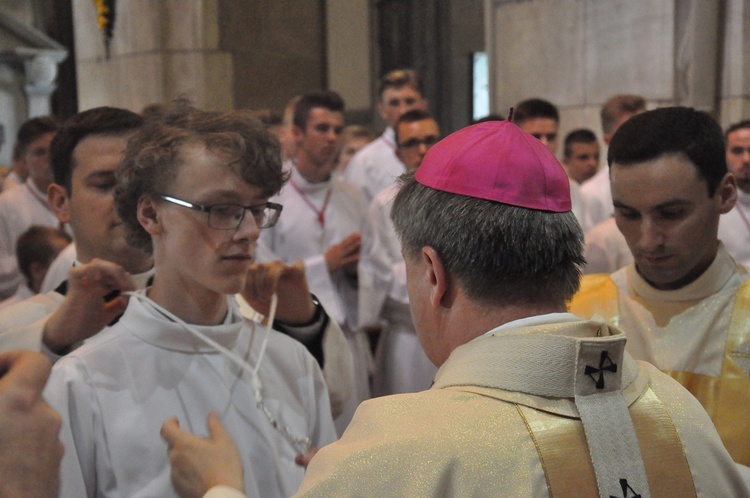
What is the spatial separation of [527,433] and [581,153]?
6.41m

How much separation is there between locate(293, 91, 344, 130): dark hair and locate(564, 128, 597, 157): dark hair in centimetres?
226

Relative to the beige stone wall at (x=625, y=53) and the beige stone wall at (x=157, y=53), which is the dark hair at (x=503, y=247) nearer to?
the beige stone wall at (x=625, y=53)

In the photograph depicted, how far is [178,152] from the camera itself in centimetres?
234

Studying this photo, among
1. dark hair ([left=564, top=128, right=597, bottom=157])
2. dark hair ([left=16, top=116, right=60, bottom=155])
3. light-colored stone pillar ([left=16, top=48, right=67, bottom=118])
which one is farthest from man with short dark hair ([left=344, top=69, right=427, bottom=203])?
light-colored stone pillar ([left=16, top=48, right=67, bottom=118])

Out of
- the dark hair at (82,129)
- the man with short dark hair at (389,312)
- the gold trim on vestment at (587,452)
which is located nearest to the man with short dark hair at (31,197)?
the man with short dark hair at (389,312)

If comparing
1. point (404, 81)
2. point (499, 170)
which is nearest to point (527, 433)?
point (499, 170)

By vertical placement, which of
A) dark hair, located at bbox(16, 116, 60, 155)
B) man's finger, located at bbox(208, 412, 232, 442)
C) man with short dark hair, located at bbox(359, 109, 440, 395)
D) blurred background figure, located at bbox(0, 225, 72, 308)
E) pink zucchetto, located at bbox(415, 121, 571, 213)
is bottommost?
man with short dark hair, located at bbox(359, 109, 440, 395)

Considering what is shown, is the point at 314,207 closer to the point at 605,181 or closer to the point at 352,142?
the point at 605,181

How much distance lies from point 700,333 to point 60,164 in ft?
6.66

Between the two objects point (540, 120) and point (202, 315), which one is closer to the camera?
point (202, 315)

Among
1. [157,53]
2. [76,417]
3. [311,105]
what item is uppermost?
[157,53]

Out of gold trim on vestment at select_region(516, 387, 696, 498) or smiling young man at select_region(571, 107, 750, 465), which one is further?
smiling young man at select_region(571, 107, 750, 465)

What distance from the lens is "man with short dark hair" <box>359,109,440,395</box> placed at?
5.64m

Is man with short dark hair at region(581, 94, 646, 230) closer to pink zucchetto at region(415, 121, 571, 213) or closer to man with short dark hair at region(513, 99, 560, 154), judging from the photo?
man with short dark hair at region(513, 99, 560, 154)
